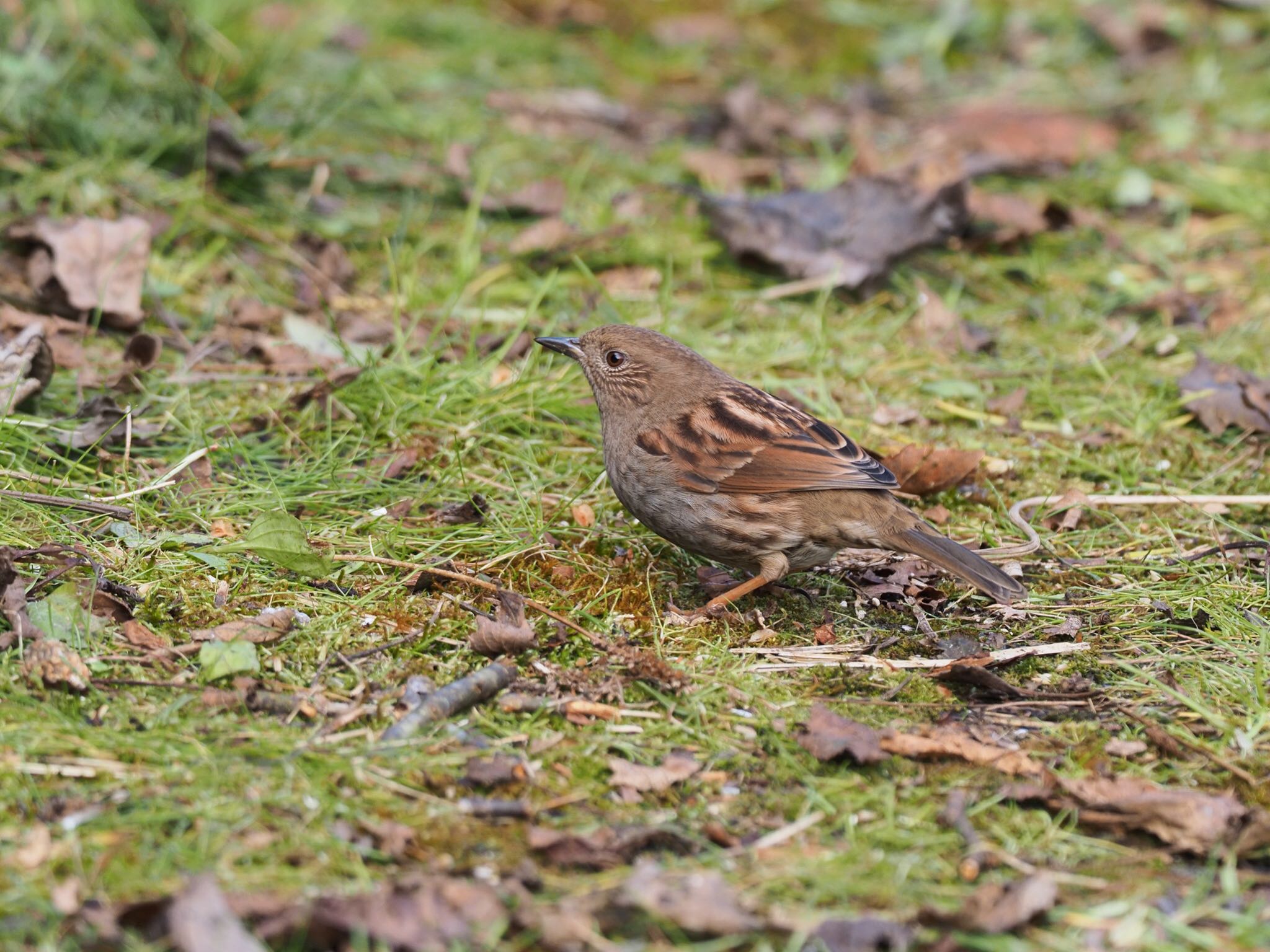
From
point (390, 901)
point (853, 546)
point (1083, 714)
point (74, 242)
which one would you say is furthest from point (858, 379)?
point (390, 901)

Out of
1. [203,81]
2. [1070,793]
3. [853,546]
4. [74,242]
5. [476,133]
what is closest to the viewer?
[1070,793]

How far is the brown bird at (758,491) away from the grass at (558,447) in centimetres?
24

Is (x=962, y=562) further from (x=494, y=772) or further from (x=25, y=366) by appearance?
(x=25, y=366)

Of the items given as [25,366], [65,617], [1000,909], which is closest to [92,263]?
[25,366]

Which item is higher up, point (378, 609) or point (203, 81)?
point (203, 81)

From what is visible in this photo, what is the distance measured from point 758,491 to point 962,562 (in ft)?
2.50

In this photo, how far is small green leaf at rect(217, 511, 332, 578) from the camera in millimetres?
4426

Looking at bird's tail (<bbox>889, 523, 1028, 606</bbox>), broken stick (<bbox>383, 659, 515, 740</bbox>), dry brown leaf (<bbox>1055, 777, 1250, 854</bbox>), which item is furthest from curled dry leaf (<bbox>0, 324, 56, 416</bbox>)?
dry brown leaf (<bbox>1055, 777, 1250, 854</bbox>)

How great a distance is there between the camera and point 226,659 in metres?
3.89

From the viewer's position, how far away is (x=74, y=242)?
245 inches

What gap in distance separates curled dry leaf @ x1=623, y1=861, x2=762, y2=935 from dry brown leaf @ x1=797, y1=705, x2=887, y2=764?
672 millimetres

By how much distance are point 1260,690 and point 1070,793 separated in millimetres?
819

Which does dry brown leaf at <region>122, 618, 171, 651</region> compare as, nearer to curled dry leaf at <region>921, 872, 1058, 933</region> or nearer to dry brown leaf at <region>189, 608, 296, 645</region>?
dry brown leaf at <region>189, 608, 296, 645</region>

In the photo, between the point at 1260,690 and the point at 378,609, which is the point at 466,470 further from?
the point at 1260,690
